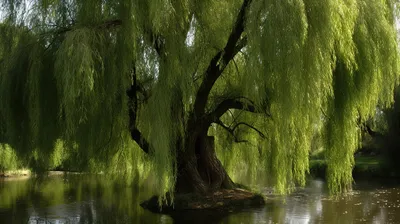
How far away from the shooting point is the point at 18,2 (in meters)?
8.01

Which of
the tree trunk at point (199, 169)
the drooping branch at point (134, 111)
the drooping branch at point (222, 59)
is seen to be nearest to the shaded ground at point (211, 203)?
the tree trunk at point (199, 169)

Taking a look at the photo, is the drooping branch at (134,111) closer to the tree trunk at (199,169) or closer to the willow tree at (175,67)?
the willow tree at (175,67)

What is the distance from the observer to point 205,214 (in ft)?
32.4

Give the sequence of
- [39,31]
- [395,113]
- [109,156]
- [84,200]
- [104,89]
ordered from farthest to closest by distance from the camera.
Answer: [395,113] < [84,200] < [109,156] < [39,31] < [104,89]

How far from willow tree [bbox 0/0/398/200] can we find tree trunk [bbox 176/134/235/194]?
1.75 m

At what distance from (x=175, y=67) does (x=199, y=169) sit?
12.9 feet

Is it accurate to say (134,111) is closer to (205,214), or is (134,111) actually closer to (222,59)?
(222,59)

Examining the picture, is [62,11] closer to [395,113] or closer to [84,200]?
[84,200]

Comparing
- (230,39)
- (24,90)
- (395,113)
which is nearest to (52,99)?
(24,90)

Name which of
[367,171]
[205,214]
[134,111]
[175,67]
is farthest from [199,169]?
[367,171]

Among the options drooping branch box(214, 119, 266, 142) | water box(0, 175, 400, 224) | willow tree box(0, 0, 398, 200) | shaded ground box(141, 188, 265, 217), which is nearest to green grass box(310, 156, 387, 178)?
water box(0, 175, 400, 224)

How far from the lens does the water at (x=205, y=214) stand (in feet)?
30.4

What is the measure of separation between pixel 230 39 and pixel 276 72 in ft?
5.15

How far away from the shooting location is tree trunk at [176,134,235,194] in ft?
33.3
